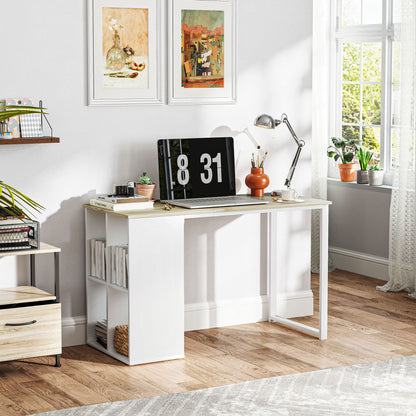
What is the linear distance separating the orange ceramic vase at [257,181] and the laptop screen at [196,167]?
105mm

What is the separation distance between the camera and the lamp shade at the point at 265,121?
4.63 m

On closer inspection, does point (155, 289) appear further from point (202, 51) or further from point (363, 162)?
point (363, 162)

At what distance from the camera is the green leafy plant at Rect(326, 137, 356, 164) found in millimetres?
6419

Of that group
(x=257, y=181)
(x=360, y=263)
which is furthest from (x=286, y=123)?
(x=360, y=263)

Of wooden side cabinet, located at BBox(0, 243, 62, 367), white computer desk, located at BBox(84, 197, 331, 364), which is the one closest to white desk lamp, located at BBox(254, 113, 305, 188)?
white computer desk, located at BBox(84, 197, 331, 364)

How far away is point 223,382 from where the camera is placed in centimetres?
388

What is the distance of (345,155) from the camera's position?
6.46 metres

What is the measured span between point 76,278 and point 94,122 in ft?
2.85

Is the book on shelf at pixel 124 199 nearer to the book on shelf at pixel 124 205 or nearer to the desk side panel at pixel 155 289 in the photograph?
the book on shelf at pixel 124 205

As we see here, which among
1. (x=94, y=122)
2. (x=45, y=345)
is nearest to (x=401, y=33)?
(x=94, y=122)

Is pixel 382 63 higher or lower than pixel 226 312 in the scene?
higher

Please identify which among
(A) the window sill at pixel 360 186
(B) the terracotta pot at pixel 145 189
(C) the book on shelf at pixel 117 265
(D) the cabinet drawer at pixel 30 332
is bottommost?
(D) the cabinet drawer at pixel 30 332

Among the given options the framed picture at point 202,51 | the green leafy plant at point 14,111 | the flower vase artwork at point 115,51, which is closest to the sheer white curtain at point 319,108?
the framed picture at point 202,51

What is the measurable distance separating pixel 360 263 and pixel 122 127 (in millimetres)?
2677
